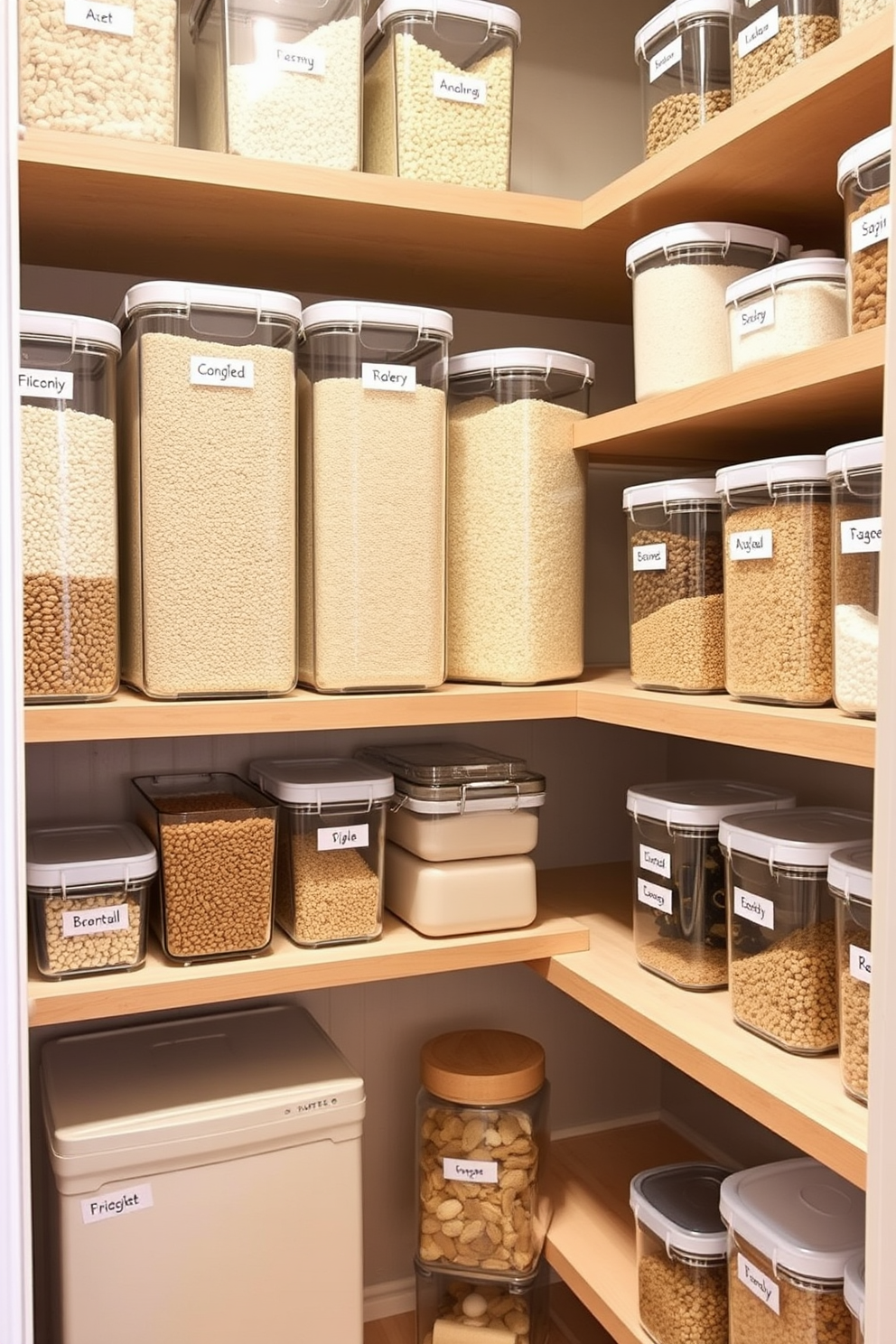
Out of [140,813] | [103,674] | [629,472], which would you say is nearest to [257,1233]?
[140,813]

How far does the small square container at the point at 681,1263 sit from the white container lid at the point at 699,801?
50cm

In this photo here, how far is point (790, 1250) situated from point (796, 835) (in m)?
0.45

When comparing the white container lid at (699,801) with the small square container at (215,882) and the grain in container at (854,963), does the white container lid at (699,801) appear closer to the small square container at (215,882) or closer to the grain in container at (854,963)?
the grain in container at (854,963)

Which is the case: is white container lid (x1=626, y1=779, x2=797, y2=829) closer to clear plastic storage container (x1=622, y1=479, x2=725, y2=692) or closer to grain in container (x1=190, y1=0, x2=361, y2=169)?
clear plastic storage container (x1=622, y1=479, x2=725, y2=692)

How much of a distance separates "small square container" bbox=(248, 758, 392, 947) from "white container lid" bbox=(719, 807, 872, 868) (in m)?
0.48

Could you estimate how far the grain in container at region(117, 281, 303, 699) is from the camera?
52.7 inches

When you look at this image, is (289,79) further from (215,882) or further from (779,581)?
(215,882)

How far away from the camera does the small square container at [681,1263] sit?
4.39 feet

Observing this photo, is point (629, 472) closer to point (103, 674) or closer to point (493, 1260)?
point (103, 674)

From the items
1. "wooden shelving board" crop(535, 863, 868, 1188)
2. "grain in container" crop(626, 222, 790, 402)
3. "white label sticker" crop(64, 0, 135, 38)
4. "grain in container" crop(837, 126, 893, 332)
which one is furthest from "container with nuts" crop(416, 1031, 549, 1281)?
"white label sticker" crop(64, 0, 135, 38)

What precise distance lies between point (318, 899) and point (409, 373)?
0.71 metres

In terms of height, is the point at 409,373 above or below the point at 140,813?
above

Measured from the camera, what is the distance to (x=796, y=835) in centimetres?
133

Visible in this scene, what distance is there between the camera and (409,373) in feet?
4.77
